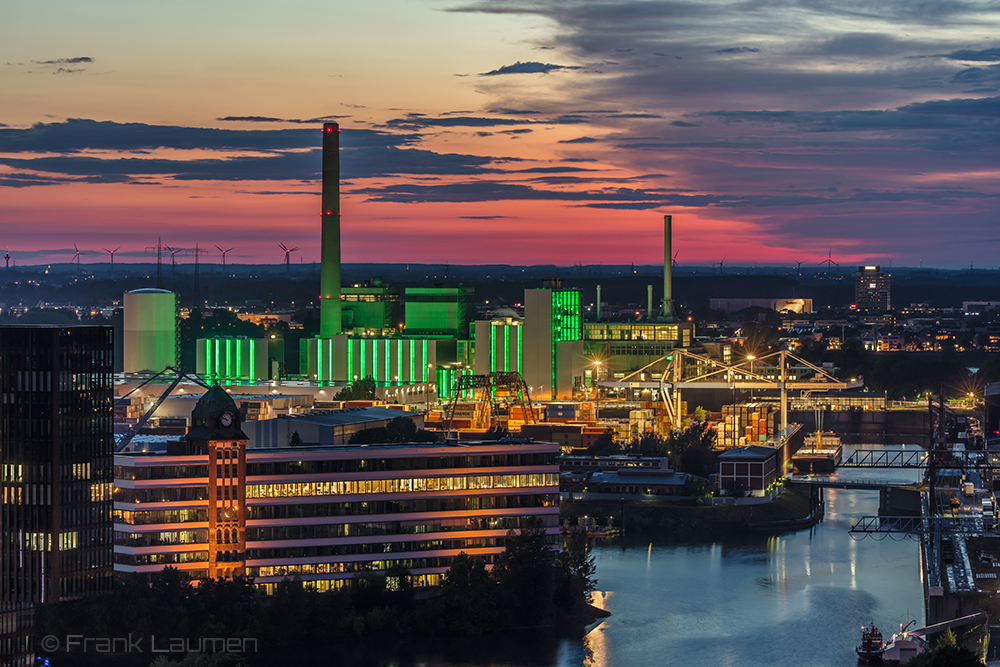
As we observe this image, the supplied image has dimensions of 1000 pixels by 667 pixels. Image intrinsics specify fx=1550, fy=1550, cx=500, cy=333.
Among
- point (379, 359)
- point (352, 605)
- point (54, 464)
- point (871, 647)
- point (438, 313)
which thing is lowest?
point (871, 647)

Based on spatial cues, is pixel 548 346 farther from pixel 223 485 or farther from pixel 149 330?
pixel 223 485

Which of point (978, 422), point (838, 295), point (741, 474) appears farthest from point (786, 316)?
point (741, 474)

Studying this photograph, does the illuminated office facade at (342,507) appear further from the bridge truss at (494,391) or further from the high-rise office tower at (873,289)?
the high-rise office tower at (873,289)

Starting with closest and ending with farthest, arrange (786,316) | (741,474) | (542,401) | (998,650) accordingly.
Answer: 1. (998,650)
2. (741,474)
3. (542,401)
4. (786,316)

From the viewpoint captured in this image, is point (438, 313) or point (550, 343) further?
point (438, 313)

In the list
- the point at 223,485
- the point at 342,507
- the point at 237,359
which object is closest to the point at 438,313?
the point at 237,359

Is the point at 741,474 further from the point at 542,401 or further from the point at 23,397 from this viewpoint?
the point at 23,397
